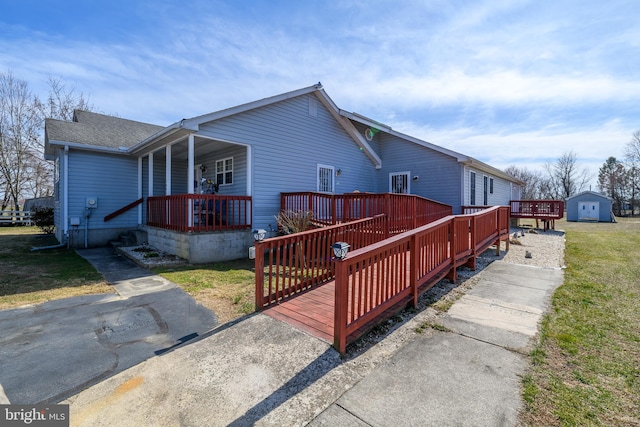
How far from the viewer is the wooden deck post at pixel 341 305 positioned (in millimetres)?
2832

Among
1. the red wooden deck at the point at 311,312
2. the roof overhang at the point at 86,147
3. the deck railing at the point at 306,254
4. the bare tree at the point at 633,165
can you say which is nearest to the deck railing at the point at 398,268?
the red wooden deck at the point at 311,312

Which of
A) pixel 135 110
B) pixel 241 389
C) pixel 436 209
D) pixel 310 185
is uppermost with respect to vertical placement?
pixel 135 110

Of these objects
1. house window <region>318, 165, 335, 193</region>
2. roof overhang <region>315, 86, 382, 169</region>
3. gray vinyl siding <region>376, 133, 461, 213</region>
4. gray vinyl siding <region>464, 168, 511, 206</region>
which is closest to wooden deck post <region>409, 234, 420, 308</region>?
house window <region>318, 165, 335, 193</region>

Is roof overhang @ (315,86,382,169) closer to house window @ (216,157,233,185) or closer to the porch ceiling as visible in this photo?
the porch ceiling

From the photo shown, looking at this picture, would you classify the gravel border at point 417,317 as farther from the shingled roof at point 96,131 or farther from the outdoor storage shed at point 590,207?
the outdoor storage shed at point 590,207

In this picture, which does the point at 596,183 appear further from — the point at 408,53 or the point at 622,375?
the point at 622,375

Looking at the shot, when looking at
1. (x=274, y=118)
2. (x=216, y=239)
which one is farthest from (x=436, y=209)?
(x=216, y=239)

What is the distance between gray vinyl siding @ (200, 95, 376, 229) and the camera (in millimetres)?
8953

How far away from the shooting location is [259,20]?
754cm

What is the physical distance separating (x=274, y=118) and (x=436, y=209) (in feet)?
20.3

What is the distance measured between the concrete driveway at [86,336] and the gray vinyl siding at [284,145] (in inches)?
187

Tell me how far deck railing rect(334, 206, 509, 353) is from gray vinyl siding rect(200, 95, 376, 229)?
18.0ft

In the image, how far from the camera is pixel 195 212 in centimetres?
851

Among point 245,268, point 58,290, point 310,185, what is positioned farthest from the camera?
point 310,185
